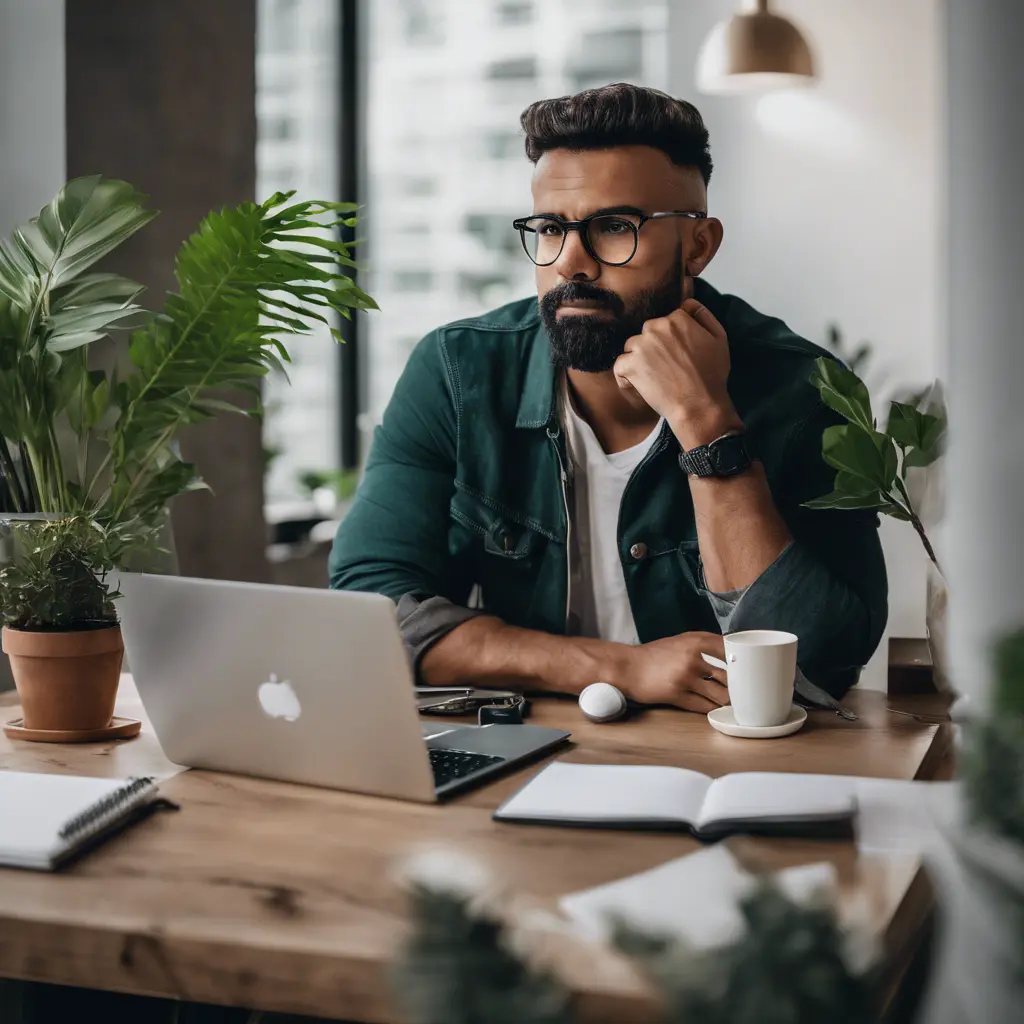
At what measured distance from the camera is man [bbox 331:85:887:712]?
5.57 ft

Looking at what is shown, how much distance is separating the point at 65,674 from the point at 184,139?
66.0 inches

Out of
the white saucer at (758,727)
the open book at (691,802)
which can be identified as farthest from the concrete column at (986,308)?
the white saucer at (758,727)

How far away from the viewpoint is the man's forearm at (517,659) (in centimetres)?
152

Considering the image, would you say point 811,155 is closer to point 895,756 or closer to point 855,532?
point 855,532

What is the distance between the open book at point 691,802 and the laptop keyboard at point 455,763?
0.07 meters

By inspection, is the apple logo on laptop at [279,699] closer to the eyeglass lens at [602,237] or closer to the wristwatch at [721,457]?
the wristwatch at [721,457]

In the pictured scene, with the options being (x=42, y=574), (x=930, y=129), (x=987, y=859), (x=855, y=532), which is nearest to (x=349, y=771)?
(x=42, y=574)

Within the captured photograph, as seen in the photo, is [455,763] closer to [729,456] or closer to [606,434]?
[729,456]

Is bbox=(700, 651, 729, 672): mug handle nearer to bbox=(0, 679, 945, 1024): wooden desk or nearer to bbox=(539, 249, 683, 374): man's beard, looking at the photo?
bbox=(0, 679, 945, 1024): wooden desk

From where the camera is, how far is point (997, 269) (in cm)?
51

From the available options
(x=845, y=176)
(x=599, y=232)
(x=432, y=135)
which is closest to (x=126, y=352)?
(x=599, y=232)

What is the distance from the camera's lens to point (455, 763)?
121cm

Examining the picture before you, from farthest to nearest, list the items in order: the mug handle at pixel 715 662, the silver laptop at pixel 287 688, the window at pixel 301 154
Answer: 1. the window at pixel 301 154
2. the mug handle at pixel 715 662
3. the silver laptop at pixel 287 688

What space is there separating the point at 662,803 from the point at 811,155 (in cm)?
345
